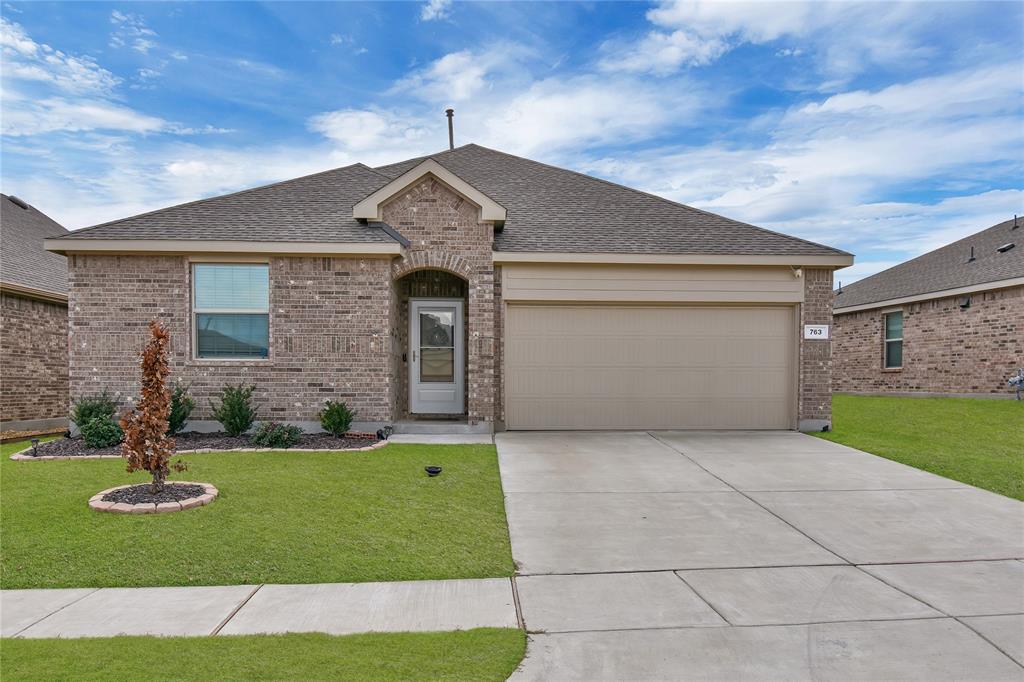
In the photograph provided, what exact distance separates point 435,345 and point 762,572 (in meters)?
8.13

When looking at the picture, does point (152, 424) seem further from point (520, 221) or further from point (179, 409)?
point (520, 221)

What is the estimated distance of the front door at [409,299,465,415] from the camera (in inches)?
453

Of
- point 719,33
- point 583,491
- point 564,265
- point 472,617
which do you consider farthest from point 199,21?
point 472,617

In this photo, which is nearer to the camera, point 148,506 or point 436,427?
point 148,506

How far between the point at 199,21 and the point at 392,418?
8.00 meters

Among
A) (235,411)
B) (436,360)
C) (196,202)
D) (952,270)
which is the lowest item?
(235,411)

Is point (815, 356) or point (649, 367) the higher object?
point (815, 356)

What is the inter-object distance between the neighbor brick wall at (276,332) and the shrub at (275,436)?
680mm

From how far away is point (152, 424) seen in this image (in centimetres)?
582

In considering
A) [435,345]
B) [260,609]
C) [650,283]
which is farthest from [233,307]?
[650,283]

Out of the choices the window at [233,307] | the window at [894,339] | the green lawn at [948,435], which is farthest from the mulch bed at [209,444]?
the window at [894,339]

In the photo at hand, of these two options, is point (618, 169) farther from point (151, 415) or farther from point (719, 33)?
point (151, 415)

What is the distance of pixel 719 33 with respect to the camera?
1142cm

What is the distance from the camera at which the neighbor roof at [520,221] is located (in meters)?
9.97
